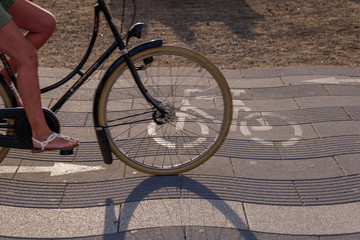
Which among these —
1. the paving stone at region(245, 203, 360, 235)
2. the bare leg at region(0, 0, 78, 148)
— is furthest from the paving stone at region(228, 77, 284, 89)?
the bare leg at region(0, 0, 78, 148)

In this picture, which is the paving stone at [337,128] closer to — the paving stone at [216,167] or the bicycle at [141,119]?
the bicycle at [141,119]

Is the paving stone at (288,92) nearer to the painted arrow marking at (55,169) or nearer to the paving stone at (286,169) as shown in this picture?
the paving stone at (286,169)

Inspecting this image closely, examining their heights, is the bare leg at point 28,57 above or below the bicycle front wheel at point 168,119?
above

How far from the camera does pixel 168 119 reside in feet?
13.4

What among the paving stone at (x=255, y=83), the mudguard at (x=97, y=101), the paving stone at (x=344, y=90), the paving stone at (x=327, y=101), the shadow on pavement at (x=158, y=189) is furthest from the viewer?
the paving stone at (x=255, y=83)

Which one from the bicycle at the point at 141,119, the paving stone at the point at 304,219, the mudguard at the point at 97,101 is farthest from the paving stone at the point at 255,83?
the paving stone at the point at 304,219

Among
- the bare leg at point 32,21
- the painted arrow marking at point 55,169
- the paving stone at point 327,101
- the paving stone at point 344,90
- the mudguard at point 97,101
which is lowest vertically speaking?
the paving stone at point 344,90

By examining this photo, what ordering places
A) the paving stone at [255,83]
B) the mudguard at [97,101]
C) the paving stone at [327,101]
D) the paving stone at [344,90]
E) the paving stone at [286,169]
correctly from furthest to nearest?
1. the paving stone at [255,83]
2. the paving stone at [344,90]
3. the paving stone at [327,101]
4. the paving stone at [286,169]
5. the mudguard at [97,101]

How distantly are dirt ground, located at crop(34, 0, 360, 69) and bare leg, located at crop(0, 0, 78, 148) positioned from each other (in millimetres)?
2886

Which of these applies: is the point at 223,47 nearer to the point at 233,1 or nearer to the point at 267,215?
the point at 233,1

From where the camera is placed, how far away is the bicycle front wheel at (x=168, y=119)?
13.1 ft

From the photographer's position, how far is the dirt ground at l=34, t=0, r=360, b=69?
710 cm

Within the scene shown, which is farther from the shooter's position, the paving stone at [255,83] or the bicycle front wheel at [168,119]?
the paving stone at [255,83]

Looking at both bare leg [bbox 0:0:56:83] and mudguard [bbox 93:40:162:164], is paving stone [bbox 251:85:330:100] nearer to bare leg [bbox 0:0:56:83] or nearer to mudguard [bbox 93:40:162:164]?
mudguard [bbox 93:40:162:164]
